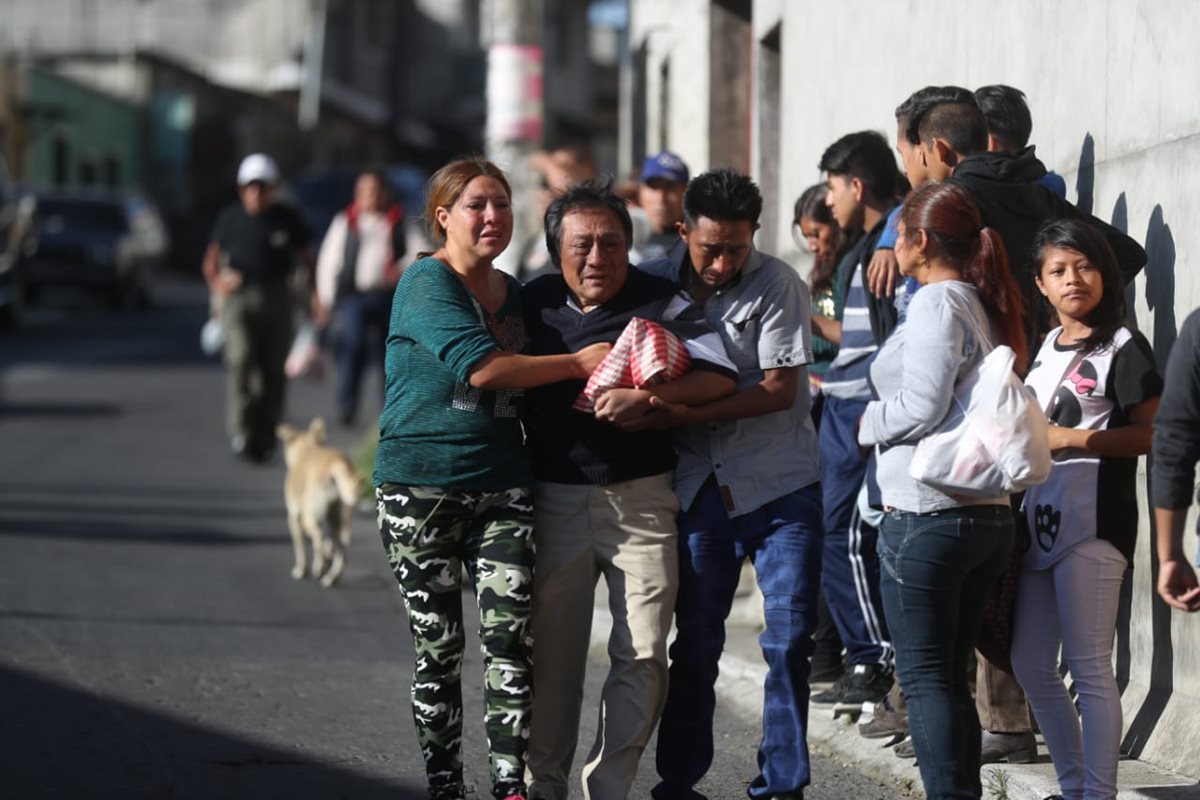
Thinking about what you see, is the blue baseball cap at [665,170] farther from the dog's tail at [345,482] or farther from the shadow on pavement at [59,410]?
the shadow on pavement at [59,410]

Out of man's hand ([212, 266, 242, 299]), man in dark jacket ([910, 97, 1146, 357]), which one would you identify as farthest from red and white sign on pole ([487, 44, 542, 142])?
man in dark jacket ([910, 97, 1146, 357])

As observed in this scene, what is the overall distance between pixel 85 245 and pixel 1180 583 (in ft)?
91.8

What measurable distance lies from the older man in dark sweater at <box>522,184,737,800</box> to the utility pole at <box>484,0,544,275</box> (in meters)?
6.55

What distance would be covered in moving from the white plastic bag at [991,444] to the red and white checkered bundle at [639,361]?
71 cm

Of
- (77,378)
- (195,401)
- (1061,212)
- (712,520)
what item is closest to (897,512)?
(712,520)

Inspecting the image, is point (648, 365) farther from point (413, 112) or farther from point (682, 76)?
point (413, 112)

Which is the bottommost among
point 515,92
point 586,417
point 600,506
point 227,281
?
point 600,506

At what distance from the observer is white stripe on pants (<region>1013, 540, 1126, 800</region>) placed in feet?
17.8

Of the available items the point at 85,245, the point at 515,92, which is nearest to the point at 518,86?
the point at 515,92

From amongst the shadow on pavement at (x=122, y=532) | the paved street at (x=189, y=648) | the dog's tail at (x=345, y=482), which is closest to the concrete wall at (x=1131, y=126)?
the paved street at (x=189, y=648)

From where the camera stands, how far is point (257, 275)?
13.9 m

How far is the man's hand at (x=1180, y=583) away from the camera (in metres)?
4.98

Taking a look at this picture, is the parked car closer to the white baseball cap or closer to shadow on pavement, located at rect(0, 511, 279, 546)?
the white baseball cap

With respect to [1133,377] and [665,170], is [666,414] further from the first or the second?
[665,170]
